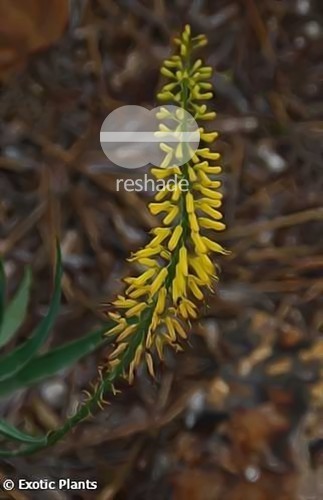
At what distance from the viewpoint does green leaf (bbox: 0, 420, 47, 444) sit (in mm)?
671

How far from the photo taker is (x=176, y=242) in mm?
643

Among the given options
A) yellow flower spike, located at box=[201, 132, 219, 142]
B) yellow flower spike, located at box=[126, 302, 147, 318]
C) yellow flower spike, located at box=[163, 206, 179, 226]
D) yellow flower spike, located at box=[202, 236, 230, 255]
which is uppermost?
yellow flower spike, located at box=[201, 132, 219, 142]

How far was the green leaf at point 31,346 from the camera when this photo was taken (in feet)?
2.19

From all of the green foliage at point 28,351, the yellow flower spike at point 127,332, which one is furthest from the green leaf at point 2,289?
the yellow flower spike at point 127,332

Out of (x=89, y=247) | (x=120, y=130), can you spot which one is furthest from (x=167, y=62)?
(x=89, y=247)

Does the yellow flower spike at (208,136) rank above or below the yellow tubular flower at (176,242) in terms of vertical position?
above

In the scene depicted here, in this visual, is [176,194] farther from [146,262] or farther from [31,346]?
[31,346]

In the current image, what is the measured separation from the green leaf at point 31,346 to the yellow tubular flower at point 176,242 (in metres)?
0.05

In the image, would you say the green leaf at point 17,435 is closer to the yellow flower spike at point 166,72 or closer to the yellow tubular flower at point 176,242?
the yellow tubular flower at point 176,242

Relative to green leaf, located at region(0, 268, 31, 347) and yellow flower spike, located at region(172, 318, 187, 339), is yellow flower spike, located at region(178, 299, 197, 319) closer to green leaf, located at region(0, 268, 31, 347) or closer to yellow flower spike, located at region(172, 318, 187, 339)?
yellow flower spike, located at region(172, 318, 187, 339)

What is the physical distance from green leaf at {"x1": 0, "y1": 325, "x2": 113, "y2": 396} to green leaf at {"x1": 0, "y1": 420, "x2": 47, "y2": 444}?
0.10ft

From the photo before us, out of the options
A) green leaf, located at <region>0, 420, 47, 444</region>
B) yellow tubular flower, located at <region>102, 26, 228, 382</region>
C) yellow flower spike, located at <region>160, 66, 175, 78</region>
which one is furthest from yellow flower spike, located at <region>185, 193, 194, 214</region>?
green leaf, located at <region>0, 420, 47, 444</region>

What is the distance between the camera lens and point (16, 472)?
677 mm

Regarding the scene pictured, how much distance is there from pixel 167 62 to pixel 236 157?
0.34 ft
